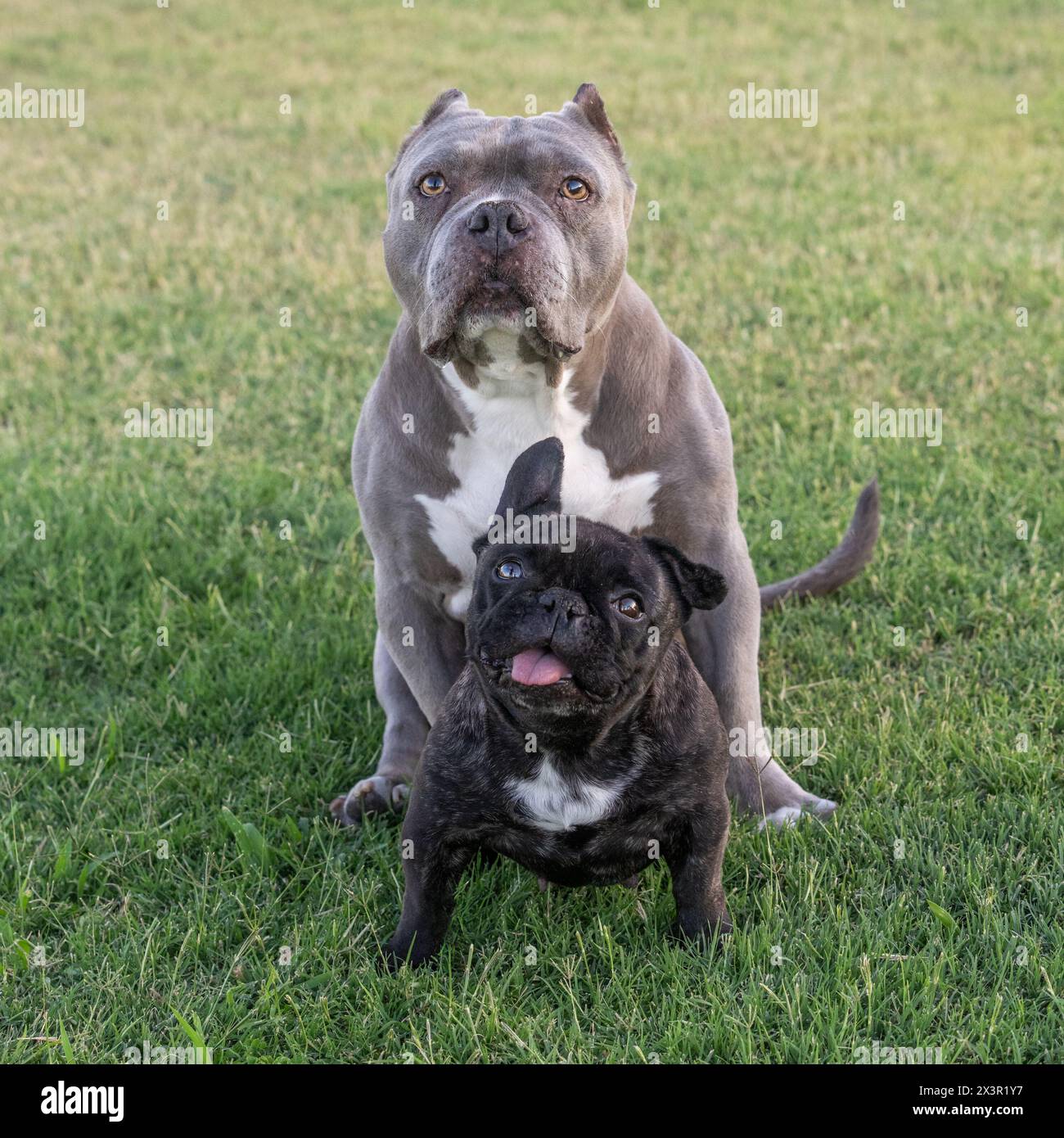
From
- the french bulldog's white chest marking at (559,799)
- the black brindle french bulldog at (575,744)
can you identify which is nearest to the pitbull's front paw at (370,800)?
the black brindle french bulldog at (575,744)

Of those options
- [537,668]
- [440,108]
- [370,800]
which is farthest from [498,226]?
[370,800]

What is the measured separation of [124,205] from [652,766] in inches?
317

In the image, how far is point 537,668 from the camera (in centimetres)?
312

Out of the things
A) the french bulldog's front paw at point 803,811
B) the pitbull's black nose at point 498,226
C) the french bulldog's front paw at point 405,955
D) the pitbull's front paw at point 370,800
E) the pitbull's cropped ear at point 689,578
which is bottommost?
the french bulldog's front paw at point 405,955

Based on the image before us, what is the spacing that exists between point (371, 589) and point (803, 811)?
2116mm

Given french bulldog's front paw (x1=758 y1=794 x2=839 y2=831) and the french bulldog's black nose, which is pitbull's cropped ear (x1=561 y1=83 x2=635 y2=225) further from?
french bulldog's front paw (x1=758 y1=794 x2=839 y2=831)

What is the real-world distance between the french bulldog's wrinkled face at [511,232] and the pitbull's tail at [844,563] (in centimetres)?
168

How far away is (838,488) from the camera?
19.8 feet

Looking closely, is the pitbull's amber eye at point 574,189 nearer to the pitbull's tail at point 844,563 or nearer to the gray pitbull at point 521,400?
the gray pitbull at point 521,400

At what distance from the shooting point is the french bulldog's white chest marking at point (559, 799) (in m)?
3.38

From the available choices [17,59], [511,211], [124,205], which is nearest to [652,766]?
[511,211]

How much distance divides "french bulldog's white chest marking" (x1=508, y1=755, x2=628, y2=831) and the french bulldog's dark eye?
1.39 feet

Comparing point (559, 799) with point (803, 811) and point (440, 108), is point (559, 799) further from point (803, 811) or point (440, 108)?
point (440, 108)

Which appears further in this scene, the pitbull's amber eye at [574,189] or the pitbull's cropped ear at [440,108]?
the pitbull's cropped ear at [440,108]
